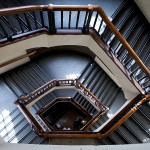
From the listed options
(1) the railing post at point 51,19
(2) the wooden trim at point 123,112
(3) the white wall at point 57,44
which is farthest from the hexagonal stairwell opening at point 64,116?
(1) the railing post at point 51,19

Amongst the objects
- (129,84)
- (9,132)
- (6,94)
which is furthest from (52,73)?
(129,84)

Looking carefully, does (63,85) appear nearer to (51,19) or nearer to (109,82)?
(109,82)

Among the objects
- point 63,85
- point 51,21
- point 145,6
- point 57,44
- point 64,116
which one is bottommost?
point 64,116

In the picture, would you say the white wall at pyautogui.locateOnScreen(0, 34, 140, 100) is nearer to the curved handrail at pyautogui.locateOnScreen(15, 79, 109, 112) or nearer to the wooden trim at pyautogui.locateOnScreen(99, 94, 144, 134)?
the wooden trim at pyautogui.locateOnScreen(99, 94, 144, 134)

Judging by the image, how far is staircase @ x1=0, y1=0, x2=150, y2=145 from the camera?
580cm

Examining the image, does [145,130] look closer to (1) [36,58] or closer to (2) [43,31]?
(2) [43,31]

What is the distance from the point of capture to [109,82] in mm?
9242

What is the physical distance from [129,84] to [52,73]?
17.3ft

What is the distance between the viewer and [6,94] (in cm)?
818

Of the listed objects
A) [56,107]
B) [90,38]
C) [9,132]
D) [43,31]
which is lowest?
[56,107]

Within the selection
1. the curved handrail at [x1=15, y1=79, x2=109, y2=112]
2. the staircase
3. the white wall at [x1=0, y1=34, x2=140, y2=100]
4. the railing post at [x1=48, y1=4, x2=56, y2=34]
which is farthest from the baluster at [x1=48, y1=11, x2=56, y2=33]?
the curved handrail at [x1=15, y1=79, x2=109, y2=112]

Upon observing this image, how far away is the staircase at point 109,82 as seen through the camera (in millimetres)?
5797

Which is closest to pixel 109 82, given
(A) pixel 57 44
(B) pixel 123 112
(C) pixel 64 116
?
(B) pixel 123 112

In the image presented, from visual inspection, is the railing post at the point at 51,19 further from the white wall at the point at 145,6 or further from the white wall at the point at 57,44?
the white wall at the point at 145,6
